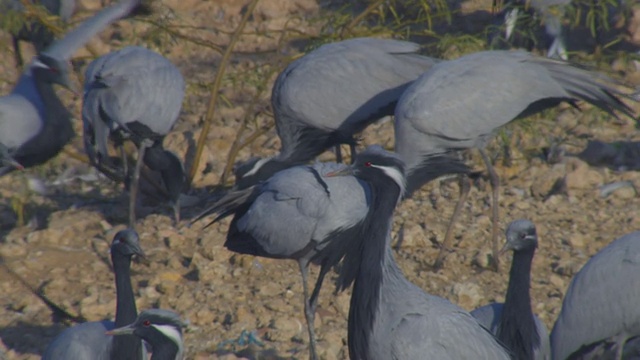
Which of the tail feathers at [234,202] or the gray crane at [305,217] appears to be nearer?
the gray crane at [305,217]

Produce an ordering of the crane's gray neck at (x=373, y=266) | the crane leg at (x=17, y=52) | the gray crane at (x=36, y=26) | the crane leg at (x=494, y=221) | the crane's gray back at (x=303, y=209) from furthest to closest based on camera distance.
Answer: the crane leg at (x=17, y=52), the gray crane at (x=36, y=26), the crane leg at (x=494, y=221), the crane's gray back at (x=303, y=209), the crane's gray neck at (x=373, y=266)

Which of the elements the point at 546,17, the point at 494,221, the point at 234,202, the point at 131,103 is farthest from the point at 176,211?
the point at 546,17

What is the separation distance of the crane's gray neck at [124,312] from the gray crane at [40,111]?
86.6 inches

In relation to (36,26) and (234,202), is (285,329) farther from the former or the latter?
(36,26)

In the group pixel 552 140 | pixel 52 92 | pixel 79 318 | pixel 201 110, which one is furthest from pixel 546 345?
pixel 201 110

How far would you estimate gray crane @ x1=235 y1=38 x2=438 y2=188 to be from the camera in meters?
7.59

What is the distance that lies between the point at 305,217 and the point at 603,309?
71.1 inches

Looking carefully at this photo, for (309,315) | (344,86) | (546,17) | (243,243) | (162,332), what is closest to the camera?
(162,332)

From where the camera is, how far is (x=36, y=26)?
9.16 meters

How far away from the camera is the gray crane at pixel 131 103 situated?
767 centimetres

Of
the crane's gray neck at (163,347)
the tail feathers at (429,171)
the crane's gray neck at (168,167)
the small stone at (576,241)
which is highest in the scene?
the crane's gray neck at (163,347)

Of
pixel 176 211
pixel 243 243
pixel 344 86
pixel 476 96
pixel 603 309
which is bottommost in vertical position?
pixel 176 211

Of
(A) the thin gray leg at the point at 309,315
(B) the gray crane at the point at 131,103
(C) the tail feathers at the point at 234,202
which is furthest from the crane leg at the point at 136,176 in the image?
(A) the thin gray leg at the point at 309,315

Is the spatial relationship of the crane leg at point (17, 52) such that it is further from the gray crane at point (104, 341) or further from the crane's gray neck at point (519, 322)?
the crane's gray neck at point (519, 322)
